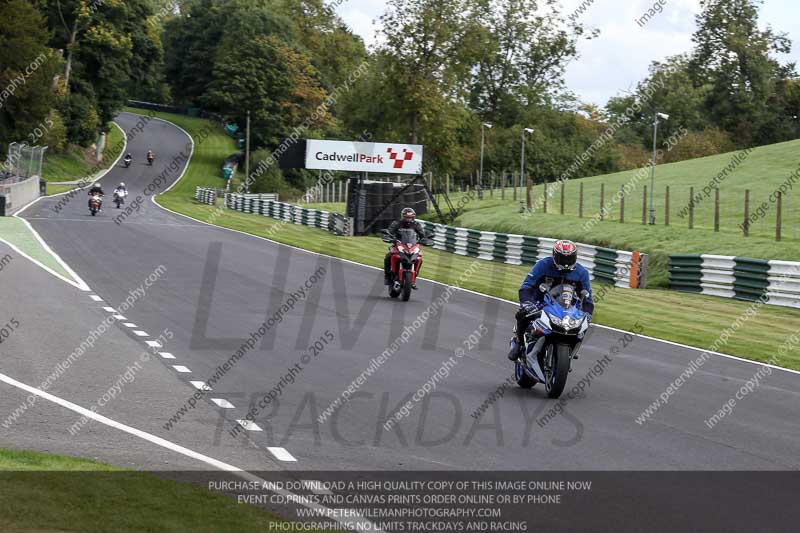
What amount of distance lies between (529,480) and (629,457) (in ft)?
4.27

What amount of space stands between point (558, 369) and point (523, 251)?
24.5 metres

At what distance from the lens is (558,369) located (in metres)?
11.4

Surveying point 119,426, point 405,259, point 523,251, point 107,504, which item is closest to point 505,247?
point 523,251

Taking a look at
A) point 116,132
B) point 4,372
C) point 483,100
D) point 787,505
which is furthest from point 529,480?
point 116,132

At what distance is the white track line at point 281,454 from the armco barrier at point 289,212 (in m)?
39.3

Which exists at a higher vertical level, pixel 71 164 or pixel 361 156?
pixel 71 164

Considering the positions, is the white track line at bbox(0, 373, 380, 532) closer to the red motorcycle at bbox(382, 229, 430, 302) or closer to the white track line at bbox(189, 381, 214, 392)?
the white track line at bbox(189, 381, 214, 392)

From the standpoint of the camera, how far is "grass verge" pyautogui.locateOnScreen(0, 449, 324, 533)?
629cm

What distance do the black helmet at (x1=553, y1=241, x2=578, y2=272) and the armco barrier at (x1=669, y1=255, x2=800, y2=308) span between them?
1345cm

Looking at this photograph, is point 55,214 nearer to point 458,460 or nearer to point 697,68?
point 458,460

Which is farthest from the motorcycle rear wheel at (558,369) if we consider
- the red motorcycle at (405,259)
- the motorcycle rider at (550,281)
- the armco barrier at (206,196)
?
the armco barrier at (206,196)

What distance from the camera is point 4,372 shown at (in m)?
12.3

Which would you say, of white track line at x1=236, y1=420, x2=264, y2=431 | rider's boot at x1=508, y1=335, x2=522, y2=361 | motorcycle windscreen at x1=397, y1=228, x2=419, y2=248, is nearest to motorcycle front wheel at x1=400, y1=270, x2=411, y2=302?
motorcycle windscreen at x1=397, y1=228, x2=419, y2=248

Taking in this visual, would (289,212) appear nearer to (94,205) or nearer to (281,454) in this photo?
(94,205)
